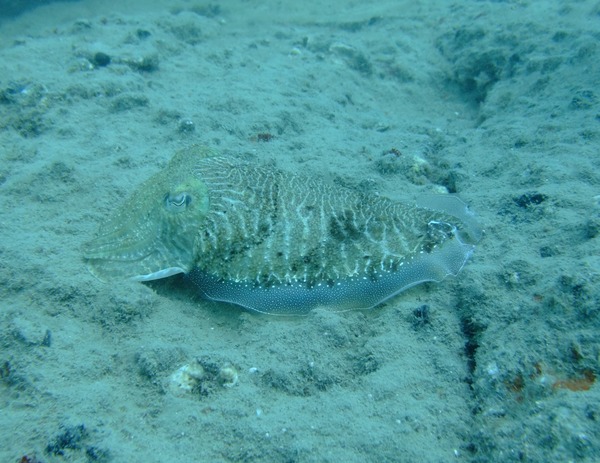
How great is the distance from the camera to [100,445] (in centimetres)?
289

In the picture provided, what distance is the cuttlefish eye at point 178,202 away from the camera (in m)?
4.36

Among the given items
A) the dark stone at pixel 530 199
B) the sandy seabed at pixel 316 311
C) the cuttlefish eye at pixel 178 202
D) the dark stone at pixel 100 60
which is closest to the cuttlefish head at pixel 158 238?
the cuttlefish eye at pixel 178 202

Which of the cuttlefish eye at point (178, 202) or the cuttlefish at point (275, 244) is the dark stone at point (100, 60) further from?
the cuttlefish eye at point (178, 202)

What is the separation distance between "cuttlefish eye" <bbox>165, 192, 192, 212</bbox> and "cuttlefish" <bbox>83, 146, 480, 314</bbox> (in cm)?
1

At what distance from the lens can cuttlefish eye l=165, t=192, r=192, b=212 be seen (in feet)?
14.3

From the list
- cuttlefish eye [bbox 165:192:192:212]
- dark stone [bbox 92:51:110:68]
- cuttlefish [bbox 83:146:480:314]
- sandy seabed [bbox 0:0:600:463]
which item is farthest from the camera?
dark stone [bbox 92:51:110:68]

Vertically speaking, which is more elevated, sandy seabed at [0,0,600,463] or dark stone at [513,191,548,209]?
dark stone at [513,191,548,209]

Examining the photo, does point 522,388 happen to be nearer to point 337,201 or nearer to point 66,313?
point 337,201

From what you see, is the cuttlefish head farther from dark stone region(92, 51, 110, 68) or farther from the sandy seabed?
dark stone region(92, 51, 110, 68)

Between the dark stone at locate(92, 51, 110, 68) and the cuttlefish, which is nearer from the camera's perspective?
the cuttlefish

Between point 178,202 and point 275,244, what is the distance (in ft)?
3.88

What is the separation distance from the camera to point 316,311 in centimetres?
407

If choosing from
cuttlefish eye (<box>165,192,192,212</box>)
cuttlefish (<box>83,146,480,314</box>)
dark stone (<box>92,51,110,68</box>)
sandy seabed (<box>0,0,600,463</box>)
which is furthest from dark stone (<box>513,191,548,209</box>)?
dark stone (<box>92,51,110,68</box>)

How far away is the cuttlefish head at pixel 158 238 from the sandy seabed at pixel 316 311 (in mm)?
258
